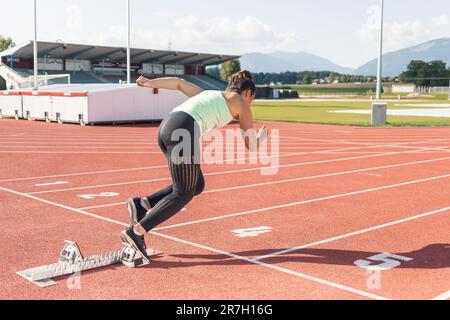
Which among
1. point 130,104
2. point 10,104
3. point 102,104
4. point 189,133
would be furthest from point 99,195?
point 10,104

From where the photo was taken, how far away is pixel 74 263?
15.4 feet

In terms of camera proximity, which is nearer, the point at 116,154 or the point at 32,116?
the point at 116,154

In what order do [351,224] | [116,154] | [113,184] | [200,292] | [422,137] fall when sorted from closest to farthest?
[200,292] → [351,224] → [113,184] → [116,154] → [422,137]

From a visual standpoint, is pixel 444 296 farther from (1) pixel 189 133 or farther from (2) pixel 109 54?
(2) pixel 109 54

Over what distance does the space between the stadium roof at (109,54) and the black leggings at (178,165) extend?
57.3m

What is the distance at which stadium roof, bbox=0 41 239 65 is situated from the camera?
60.3 metres

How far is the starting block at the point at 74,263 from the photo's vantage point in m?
4.50

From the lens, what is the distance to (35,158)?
42.5 feet

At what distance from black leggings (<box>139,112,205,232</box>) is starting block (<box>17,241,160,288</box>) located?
317 mm

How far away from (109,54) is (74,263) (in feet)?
219

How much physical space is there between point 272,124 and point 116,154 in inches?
510

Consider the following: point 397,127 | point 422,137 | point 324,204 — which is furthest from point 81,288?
point 397,127

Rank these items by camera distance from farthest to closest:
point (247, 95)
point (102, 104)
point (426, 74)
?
point (426, 74)
point (102, 104)
point (247, 95)
